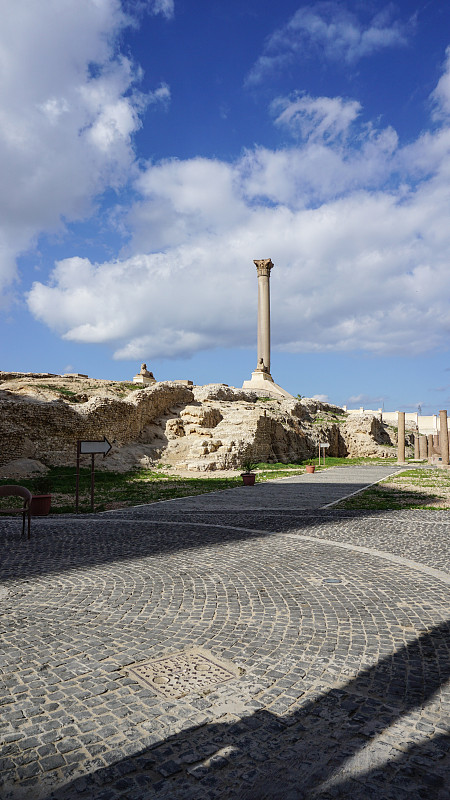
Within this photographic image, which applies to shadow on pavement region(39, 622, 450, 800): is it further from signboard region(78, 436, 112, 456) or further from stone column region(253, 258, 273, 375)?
stone column region(253, 258, 273, 375)

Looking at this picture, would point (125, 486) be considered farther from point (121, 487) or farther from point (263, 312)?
point (263, 312)

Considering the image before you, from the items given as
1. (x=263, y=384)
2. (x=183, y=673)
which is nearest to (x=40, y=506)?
(x=183, y=673)

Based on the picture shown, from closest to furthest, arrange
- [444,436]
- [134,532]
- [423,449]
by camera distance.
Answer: [134,532]
[444,436]
[423,449]

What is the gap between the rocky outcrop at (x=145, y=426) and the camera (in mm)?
24922

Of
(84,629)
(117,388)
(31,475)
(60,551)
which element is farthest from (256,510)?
(117,388)

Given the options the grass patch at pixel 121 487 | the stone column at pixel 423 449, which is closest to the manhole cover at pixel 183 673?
the grass patch at pixel 121 487

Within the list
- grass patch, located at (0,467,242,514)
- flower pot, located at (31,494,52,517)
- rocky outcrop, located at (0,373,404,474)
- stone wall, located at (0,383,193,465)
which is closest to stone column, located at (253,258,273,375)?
rocky outcrop, located at (0,373,404,474)

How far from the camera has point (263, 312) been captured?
2384 inches

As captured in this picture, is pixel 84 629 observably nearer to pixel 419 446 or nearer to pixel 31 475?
pixel 31 475

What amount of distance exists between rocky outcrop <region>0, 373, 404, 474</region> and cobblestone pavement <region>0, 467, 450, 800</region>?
17.9 m

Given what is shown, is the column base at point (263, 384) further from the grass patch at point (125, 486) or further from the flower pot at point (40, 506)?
the flower pot at point (40, 506)

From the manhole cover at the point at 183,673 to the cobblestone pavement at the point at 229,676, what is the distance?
0.8 inches

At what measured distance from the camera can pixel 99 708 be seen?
3.34 m

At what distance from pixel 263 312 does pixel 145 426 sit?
32.4 m
